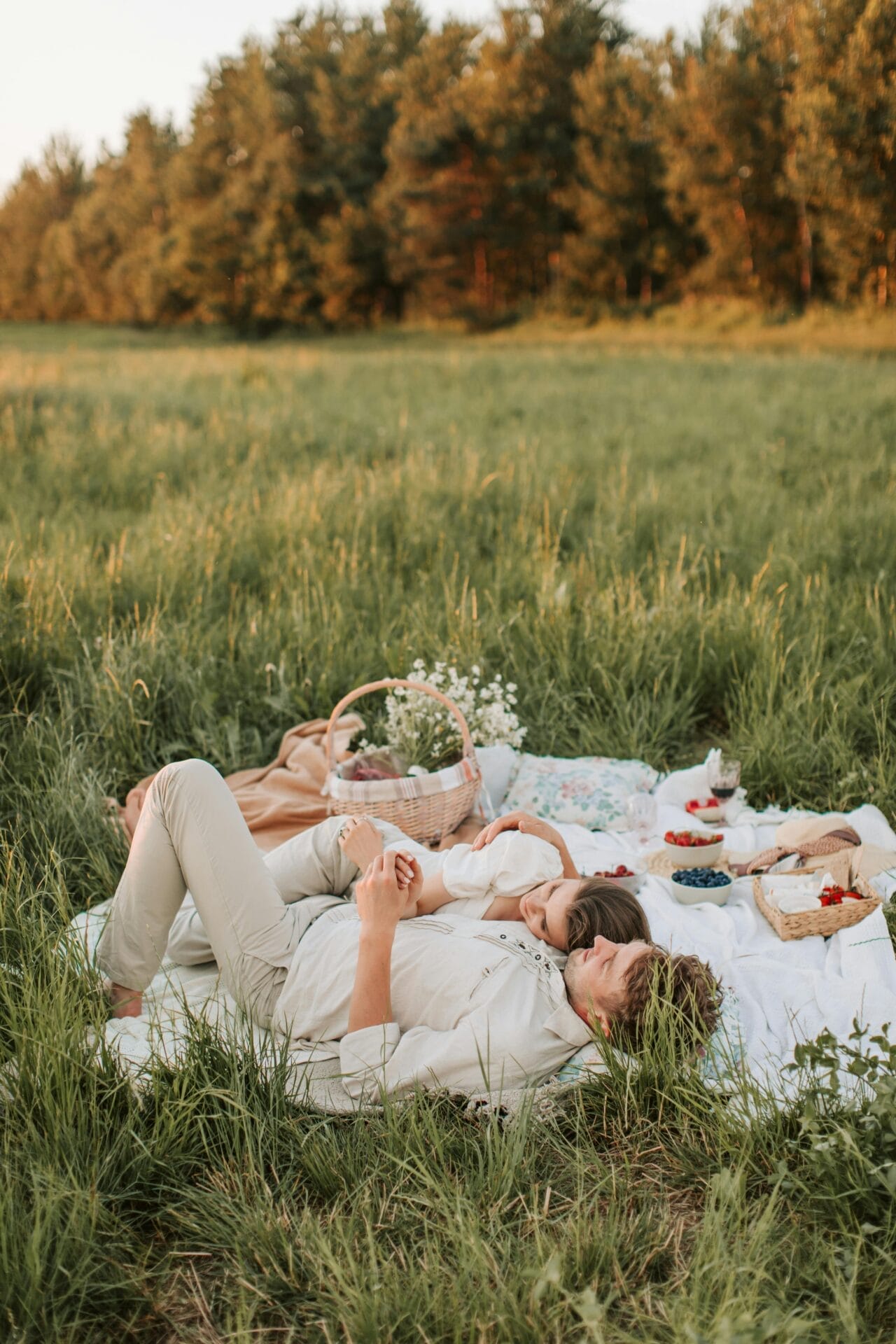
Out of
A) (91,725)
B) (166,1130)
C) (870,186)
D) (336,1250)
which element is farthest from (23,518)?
(870,186)

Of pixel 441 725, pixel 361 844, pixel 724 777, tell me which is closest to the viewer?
pixel 361 844

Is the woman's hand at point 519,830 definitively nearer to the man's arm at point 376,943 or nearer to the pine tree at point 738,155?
the man's arm at point 376,943

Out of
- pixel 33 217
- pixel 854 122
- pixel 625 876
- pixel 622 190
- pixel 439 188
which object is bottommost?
pixel 625 876

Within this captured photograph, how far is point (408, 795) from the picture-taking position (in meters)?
3.85

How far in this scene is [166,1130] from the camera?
2.30 m

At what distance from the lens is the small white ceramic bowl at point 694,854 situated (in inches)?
151

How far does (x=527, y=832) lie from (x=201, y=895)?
3.42 feet

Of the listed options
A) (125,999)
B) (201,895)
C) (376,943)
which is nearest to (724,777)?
(376,943)

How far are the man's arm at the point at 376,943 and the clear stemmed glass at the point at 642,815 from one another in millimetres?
1712

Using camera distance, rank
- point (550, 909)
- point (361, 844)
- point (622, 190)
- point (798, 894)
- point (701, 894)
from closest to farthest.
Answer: point (550, 909) < point (361, 844) < point (798, 894) < point (701, 894) < point (622, 190)

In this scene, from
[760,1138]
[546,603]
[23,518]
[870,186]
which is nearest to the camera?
[760,1138]

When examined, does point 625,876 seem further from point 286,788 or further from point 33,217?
point 33,217

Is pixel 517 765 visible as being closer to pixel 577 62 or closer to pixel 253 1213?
pixel 253 1213

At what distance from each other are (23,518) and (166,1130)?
17.8 feet
